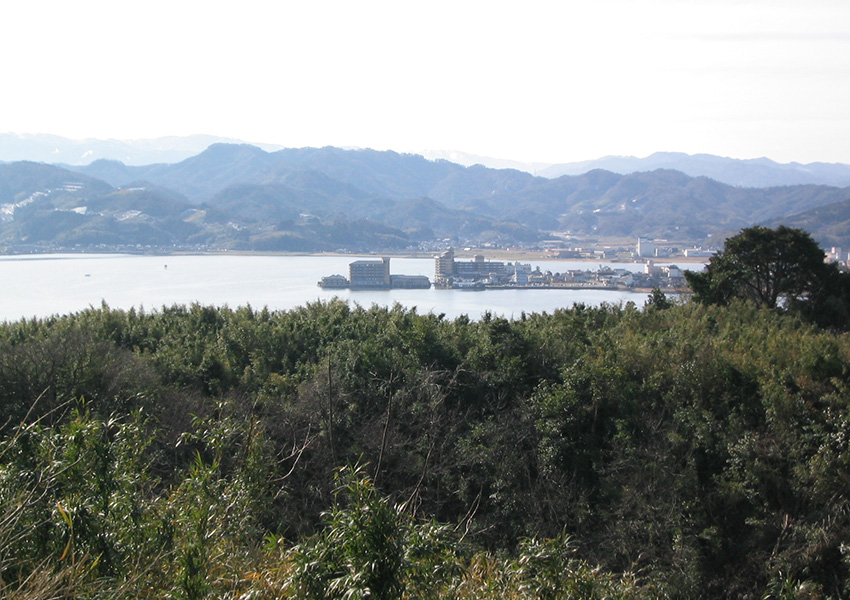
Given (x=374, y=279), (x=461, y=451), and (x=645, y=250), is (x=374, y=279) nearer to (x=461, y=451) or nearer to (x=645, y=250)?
(x=461, y=451)

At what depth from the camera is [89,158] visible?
13550 cm

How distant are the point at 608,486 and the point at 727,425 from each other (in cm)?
153

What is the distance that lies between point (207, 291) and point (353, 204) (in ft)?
186

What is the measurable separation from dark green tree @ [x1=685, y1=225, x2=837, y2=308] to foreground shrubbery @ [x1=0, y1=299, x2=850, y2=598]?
7.78 ft

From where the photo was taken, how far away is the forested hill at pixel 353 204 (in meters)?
40.6

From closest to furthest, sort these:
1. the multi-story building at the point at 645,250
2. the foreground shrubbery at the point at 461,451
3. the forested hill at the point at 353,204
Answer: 1. the foreground shrubbery at the point at 461,451
2. the multi-story building at the point at 645,250
3. the forested hill at the point at 353,204

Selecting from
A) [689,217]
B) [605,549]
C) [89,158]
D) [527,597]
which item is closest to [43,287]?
[605,549]

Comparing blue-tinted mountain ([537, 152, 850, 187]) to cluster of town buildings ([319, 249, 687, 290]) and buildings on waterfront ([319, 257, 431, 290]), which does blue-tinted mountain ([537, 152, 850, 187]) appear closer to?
cluster of town buildings ([319, 249, 687, 290])

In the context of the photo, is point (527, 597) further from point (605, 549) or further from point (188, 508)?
point (605, 549)

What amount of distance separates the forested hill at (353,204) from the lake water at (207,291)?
967 centimetres

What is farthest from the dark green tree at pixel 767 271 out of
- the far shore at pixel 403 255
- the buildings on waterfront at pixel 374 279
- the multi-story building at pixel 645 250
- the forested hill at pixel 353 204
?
the multi-story building at pixel 645 250

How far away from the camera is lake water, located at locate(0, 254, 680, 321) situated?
1675 cm

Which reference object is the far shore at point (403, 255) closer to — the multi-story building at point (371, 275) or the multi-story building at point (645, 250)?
the multi-story building at point (645, 250)

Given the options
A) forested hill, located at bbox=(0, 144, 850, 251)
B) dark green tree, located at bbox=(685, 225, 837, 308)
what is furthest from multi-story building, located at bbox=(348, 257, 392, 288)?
forested hill, located at bbox=(0, 144, 850, 251)
